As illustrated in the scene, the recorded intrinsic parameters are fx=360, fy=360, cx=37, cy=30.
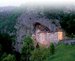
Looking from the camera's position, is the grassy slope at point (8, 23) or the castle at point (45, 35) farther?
the grassy slope at point (8, 23)

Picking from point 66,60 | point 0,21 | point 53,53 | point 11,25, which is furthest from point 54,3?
point 66,60

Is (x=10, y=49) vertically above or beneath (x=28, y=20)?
beneath

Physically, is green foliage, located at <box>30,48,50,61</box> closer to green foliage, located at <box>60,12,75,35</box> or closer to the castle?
the castle

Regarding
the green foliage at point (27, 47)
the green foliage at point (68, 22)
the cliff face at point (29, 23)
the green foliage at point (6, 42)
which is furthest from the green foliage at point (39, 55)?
the green foliage at point (6, 42)

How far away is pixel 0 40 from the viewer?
76.5m

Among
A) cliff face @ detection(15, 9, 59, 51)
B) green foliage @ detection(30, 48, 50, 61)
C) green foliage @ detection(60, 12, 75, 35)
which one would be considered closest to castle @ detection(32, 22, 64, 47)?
cliff face @ detection(15, 9, 59, 51)

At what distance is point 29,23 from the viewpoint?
71500 mm

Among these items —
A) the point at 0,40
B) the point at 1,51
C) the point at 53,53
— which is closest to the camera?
the point at 53,53

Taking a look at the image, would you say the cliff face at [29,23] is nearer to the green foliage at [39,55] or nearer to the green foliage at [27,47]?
the green foliage at [27,47]

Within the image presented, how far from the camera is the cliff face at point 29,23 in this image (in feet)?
224

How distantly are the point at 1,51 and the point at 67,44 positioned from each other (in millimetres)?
19636

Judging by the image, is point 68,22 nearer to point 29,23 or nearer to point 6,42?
point 29,23

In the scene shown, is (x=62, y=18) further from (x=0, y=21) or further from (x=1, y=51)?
(x=0, y=21)

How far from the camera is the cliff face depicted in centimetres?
6841
